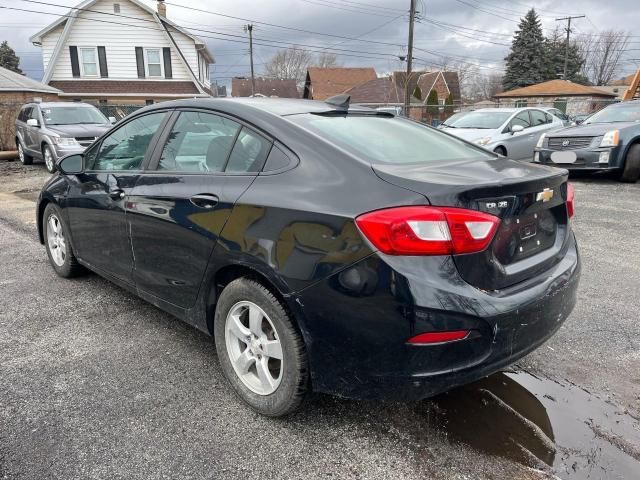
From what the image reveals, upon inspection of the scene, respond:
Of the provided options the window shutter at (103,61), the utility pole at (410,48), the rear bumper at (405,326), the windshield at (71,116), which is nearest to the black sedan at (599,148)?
the rear bumper at (405,326)

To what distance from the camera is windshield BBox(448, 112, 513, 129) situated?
11447mm

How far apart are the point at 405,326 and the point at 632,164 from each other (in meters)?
9.23

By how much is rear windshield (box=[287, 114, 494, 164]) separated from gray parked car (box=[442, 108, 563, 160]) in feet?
25.7

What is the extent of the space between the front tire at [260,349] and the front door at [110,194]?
1.09 meters

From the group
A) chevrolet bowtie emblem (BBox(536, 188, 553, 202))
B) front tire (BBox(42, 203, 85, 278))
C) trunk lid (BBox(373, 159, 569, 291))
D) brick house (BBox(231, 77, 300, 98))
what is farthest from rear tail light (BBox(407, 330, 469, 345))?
brick house (BBox(231, 77, 300, 98))

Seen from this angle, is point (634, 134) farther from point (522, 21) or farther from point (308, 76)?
point (522, 21)

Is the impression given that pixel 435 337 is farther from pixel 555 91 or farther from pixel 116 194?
pixel 555 91

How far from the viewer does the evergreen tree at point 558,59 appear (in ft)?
191

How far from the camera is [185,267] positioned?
2854mm

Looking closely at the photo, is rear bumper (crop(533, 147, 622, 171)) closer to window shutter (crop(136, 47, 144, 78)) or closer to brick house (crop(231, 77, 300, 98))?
window shutter (crop(136, 47, 144, 78))

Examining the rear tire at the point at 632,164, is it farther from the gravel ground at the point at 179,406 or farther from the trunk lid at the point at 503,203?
the trunk lid at the point at 503,203

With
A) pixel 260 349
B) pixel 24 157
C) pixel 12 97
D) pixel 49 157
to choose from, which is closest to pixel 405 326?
pixel 260 349

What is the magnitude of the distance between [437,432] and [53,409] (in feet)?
6.48

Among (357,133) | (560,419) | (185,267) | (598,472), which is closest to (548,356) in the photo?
(560,419)
